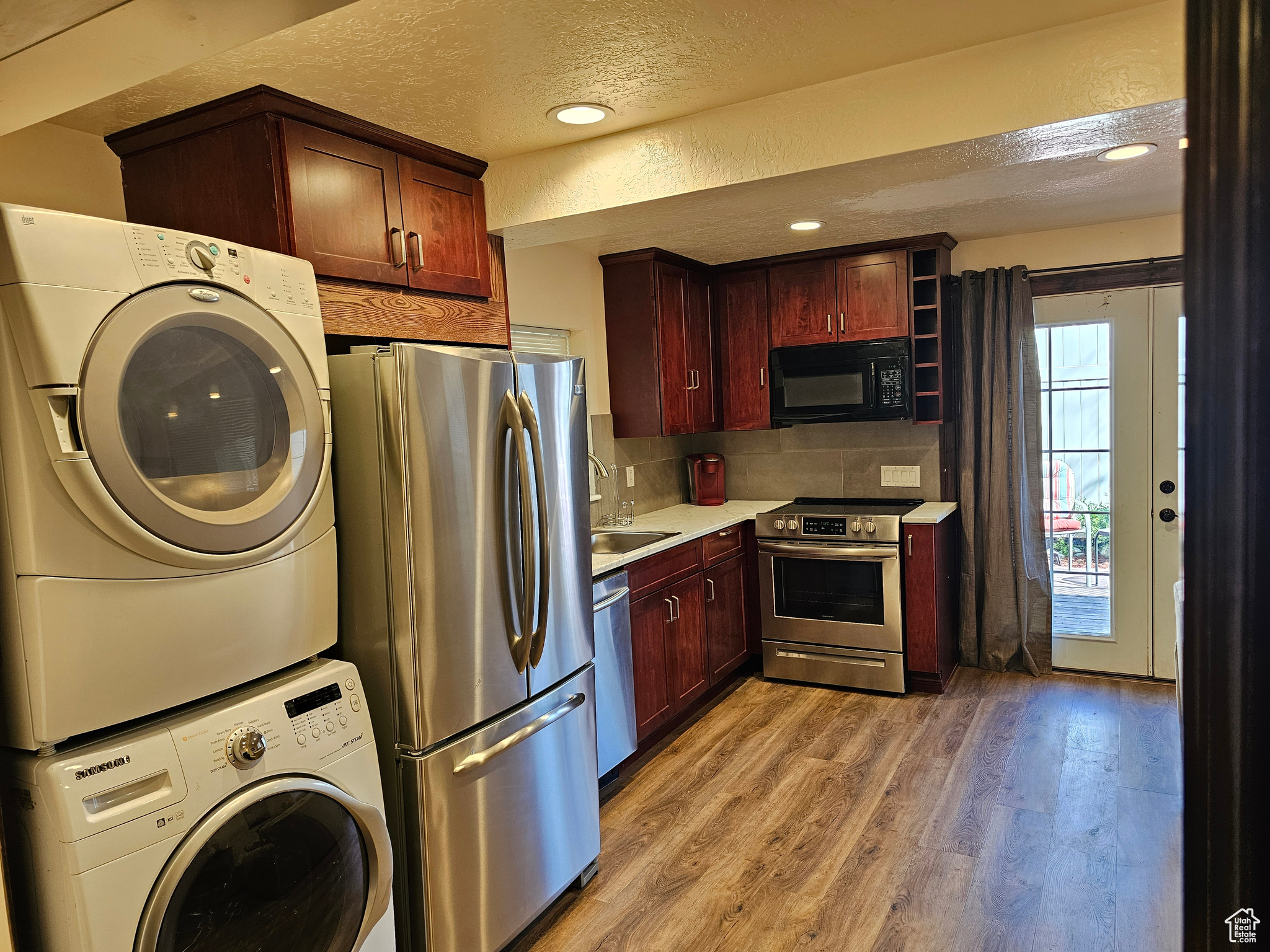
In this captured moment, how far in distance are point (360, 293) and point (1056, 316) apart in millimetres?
3448

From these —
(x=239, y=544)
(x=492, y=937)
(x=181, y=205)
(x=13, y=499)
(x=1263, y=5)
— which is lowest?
(x=492, y=937)

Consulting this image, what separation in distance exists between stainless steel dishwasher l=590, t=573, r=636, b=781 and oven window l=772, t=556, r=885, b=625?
51.6 inches

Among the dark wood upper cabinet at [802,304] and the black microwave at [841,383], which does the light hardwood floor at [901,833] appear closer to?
the black microwave at [841,383]

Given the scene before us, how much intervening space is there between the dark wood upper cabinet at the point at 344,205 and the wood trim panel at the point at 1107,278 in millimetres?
3236

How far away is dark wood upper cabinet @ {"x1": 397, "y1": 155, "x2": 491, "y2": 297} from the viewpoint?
250 centimetres

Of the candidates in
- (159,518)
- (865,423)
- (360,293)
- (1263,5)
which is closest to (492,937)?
(159,518)

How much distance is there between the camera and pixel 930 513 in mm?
4055

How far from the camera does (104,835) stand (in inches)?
54.6

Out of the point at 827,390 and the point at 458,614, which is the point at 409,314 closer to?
the point at 458,614

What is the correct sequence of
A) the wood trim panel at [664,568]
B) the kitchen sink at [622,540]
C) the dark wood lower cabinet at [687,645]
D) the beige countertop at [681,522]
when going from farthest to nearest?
the kitchen sink at [622,540] < the dark wood lower cabinet at [687,645] < the wood trim panel at [664,568] < the beige countertop at [681,522]

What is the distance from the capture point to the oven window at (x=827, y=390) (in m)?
4.29

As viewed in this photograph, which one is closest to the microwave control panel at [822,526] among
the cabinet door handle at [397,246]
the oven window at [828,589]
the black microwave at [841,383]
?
the oven window at [828,589]

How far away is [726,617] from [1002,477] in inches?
63.4

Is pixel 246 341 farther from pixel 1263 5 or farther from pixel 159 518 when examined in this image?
pixel 1263 5
